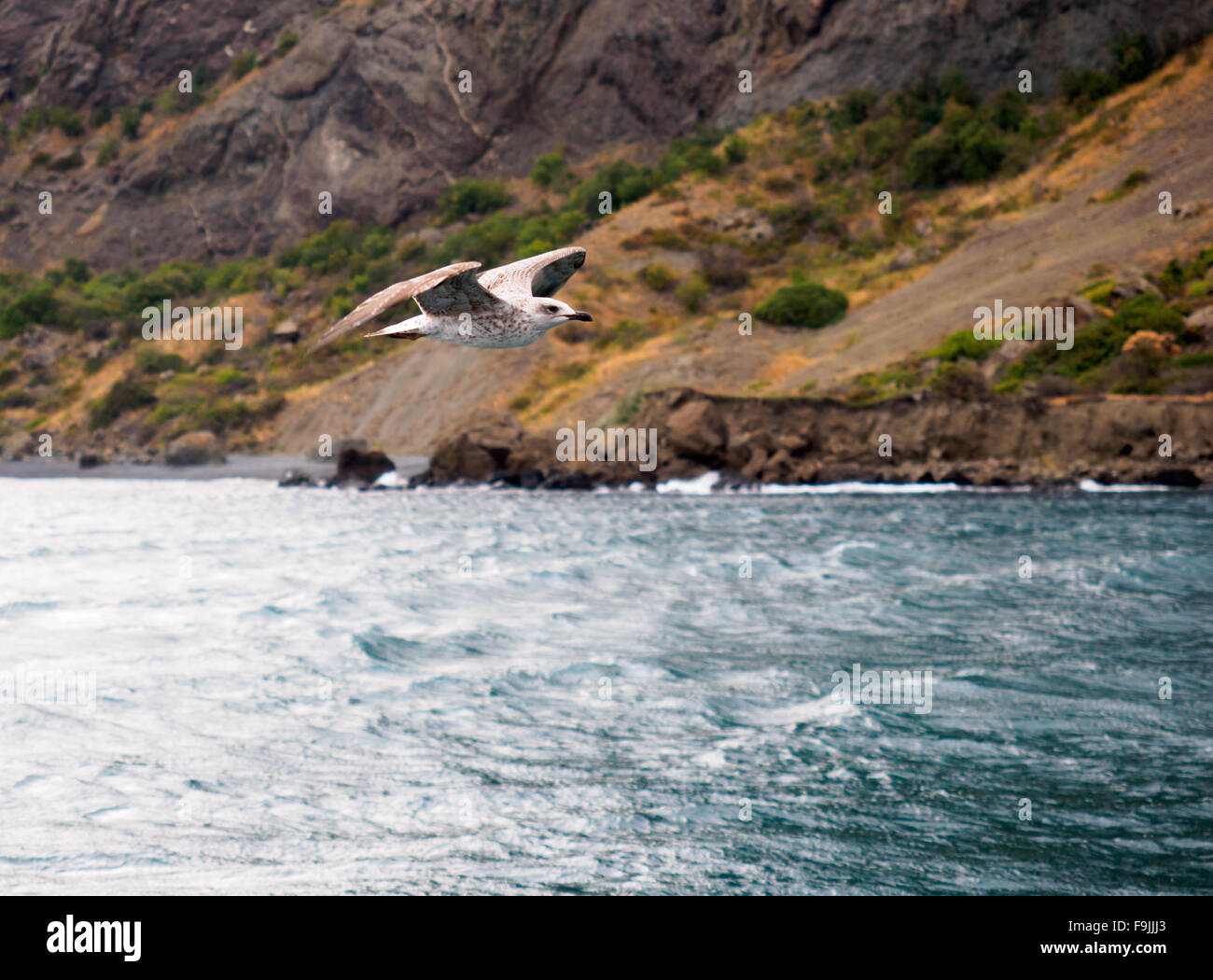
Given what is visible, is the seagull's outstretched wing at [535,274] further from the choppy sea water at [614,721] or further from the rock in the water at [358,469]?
the rock in the water at [358,469]

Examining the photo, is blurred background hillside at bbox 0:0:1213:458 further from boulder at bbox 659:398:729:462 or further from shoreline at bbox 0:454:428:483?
boulder at bbox 659:398:729:462

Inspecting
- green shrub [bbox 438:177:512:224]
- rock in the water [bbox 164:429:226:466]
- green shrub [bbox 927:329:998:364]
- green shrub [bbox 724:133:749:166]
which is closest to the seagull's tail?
green shrub [bbox 927:329:998:364]

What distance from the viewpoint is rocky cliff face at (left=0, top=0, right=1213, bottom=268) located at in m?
82.1

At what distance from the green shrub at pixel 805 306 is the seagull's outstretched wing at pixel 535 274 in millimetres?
59549

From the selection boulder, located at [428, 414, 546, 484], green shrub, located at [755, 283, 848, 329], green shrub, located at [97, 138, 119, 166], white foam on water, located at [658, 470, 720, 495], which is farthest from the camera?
green shrub, located at [97, 138, 119, 166]

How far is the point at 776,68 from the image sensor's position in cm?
8938

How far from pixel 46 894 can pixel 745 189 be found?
248 feet

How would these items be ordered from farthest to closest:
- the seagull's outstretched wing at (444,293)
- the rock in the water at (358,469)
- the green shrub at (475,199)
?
the green shrub at (475,199), the rock in the water at (358,469), the seagull's outstretched wing at (444,293)

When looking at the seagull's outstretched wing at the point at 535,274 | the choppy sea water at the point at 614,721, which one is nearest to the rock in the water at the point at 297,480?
the choppy sea water at the point at 614,721

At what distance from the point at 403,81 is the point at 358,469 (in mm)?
58274

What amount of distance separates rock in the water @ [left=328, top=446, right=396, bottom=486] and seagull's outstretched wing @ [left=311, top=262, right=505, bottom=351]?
51.7 meters

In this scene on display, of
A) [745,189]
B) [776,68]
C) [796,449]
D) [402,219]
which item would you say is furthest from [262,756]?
[402,219]

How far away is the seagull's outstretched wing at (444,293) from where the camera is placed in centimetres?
581

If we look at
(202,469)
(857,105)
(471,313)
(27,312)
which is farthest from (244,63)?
(471,313)
